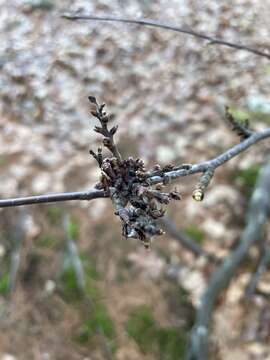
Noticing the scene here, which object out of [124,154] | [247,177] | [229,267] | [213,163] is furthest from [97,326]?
[213,163]

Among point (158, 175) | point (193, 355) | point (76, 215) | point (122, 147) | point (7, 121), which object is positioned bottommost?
point (158, 175)

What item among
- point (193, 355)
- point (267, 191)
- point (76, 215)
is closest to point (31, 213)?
point (76, 215)

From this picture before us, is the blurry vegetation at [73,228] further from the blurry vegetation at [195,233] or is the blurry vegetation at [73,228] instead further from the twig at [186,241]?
the blurry vegetation at [195,233]

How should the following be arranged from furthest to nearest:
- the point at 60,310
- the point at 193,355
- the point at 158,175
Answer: the point at 60,310 → the point at 193,355 → the point at 158,175

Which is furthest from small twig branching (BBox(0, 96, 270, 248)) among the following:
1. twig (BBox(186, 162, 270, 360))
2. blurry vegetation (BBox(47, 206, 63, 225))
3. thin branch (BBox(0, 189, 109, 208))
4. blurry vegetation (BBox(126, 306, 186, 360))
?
blurry vegetation (BBox(47, 206, 63, 225))

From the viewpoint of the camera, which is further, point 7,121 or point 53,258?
point 7,121

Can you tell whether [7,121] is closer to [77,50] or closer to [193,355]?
[77,50]

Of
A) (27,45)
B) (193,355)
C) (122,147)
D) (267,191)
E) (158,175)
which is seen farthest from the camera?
(27,45)
